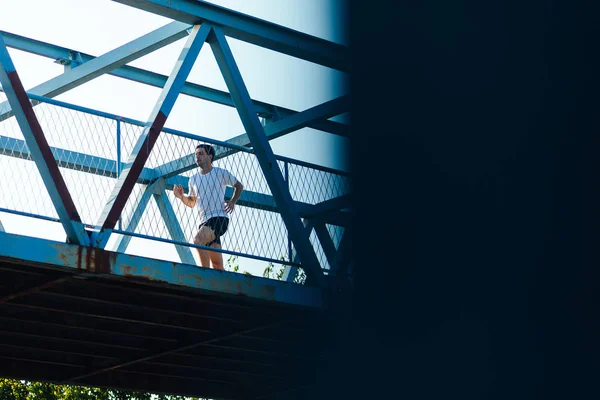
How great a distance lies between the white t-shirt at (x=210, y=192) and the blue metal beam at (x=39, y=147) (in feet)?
6.70

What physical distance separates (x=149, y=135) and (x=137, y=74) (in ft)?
13.7

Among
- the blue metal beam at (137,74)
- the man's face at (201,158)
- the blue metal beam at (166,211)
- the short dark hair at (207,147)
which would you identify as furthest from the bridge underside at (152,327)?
the blue metal beam at (137,74)

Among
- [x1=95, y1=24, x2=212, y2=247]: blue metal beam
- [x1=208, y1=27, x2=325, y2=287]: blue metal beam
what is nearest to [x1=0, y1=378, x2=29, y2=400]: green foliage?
[x1=208, y1=27, x2=325, y2=287]: blue metal beam

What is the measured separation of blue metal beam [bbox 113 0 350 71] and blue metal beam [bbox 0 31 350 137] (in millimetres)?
970

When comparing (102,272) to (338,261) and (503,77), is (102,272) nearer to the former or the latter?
(338,261)

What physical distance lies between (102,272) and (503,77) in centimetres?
682

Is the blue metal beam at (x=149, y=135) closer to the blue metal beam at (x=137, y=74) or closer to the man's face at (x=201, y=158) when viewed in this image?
Answer: the man's face at (x=201, y=158)

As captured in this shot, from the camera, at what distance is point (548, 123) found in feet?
12.9

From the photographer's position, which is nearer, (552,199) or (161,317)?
(552,199)

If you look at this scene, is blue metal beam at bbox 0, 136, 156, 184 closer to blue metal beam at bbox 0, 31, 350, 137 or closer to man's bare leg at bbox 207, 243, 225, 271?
blue metal beam at bbox 0, 31, 350, 137

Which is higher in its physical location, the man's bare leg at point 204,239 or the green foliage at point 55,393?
the green foliage at point 55,393

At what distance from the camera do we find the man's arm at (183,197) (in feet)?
39.2

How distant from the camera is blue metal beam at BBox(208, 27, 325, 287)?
12.0 m

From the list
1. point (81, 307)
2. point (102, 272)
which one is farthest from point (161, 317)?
point (102, 272)
